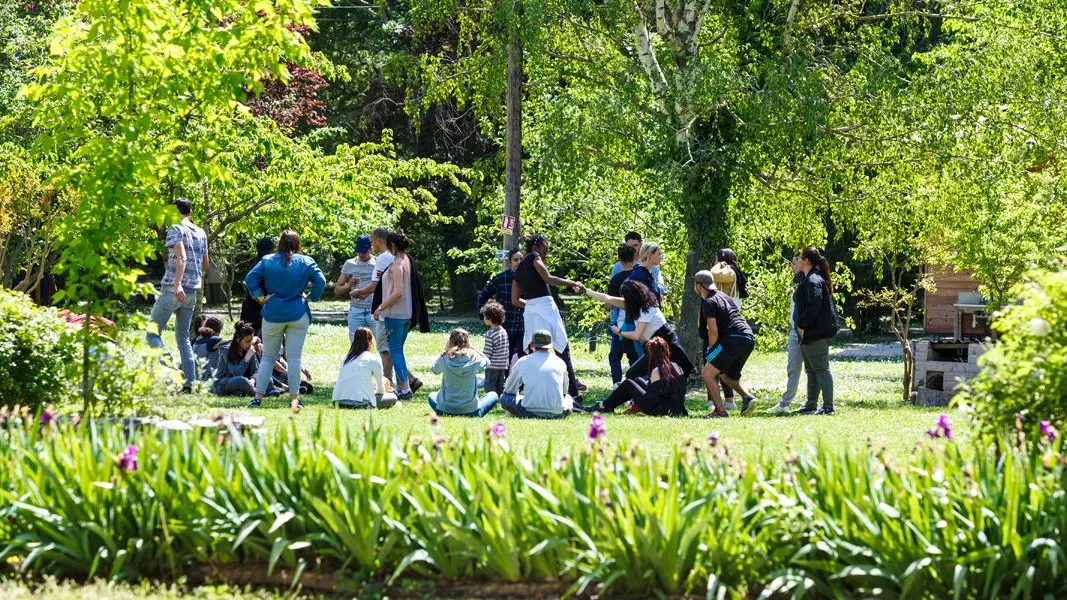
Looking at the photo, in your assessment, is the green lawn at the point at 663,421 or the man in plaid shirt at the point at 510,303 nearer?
the green lawn at the point at 663,421

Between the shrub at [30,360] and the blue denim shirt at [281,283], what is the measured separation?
3816 mm

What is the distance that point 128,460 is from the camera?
238 inches

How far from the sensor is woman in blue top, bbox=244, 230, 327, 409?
41.9ft

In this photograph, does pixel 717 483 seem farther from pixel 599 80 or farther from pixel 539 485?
pixel 599 80

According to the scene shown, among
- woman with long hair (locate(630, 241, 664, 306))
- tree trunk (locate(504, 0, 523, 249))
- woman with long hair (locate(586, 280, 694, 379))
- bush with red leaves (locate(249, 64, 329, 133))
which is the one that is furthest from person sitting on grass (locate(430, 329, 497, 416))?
bush with red leaves (locate(249, 64, 329, 133))

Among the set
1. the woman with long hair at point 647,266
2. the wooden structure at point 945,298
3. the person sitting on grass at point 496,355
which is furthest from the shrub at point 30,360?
the wooden structure at point 945,298

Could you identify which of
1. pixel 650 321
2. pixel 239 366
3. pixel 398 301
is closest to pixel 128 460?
pixel 398 301

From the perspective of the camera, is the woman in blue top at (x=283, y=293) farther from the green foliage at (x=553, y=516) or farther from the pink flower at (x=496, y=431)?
the pink flower at (x=496, y=431)

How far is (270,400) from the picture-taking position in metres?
13.7

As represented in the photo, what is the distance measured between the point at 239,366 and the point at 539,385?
3.60 meters

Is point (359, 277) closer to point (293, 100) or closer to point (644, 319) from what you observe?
point (644, 319)

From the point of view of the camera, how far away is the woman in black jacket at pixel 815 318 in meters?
13.3

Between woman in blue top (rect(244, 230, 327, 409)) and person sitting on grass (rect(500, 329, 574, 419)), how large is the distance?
1.91m

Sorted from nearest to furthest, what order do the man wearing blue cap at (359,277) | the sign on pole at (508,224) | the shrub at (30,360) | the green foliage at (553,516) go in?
the green foliage at (553,516) → the shrub at (30,360) → the man wearing blue cap at (359,277) → the sign on pole at (508,224)
